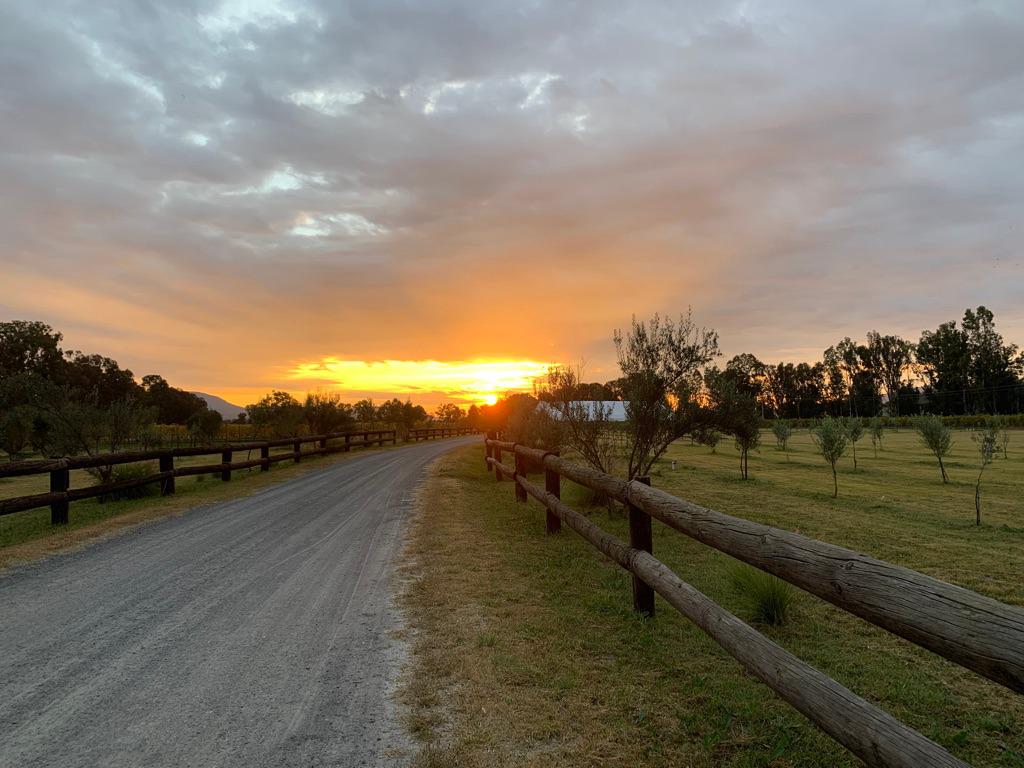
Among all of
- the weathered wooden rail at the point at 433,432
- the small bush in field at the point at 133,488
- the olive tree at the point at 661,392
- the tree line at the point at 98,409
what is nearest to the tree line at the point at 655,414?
the olive tree at the point at 661,392

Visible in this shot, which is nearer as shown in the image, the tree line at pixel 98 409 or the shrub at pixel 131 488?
the shrub at pixel 131 488

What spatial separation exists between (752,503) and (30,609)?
15.1 meters

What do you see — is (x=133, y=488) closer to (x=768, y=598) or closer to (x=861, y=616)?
(x=768, y=598)

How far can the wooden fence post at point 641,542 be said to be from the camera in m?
4.77

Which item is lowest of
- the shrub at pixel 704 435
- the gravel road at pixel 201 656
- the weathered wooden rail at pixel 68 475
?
the gravel road at pixel 201 656

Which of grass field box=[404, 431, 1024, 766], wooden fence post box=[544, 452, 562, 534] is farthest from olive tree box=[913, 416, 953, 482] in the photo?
wooden fence post box=[544, 452, 562, 534]

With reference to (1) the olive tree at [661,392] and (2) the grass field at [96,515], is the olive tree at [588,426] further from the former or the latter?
(2) the grass field at [96,515]

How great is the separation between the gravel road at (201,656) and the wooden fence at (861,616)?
197 cm

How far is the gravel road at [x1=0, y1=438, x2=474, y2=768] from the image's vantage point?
2.84 metres

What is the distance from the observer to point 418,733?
297cm

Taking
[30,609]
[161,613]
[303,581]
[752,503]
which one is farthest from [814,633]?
[752,503]

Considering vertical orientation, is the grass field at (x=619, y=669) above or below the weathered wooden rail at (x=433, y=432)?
above

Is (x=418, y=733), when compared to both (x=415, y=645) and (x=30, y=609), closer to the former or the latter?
(x=415, y=645)

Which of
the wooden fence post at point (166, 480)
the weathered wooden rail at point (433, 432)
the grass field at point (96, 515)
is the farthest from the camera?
the weathered wooden rail at point (433, 432)
